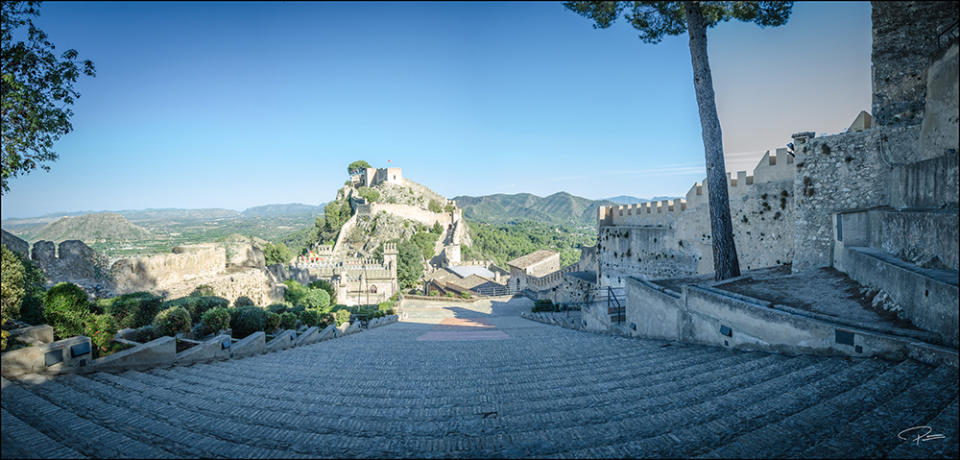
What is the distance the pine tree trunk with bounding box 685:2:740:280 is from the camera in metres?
9.45

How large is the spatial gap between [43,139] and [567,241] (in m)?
110

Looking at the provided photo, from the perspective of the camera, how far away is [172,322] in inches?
288

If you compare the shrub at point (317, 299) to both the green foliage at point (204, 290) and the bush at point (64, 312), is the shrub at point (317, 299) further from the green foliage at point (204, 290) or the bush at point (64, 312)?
the bush at point (64, 312)

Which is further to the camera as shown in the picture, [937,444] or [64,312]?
[64,312]

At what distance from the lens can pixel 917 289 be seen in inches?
174

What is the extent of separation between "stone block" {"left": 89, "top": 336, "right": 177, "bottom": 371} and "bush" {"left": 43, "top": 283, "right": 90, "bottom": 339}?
3.05ft

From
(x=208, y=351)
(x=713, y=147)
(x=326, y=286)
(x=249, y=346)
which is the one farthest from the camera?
(x=326, y=286)

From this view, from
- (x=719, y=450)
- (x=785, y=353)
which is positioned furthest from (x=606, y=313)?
(x=719, y=450)

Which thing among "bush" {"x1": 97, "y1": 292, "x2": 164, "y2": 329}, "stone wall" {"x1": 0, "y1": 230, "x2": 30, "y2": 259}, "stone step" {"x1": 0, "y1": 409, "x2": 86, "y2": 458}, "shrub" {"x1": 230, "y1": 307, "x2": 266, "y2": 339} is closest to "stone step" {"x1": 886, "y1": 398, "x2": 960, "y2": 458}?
"stone step" {"x1": 0, "y1": 409, "x2": 86, "y2": 458}

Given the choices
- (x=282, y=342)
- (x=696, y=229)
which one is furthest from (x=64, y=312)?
(x=696, y=229)

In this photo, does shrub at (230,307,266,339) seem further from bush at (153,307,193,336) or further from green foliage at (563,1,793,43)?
green foliage at (563,1,793,43)

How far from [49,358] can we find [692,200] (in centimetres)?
1613

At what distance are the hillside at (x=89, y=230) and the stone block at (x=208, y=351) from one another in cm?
1264

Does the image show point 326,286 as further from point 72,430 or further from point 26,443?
point 26,443
